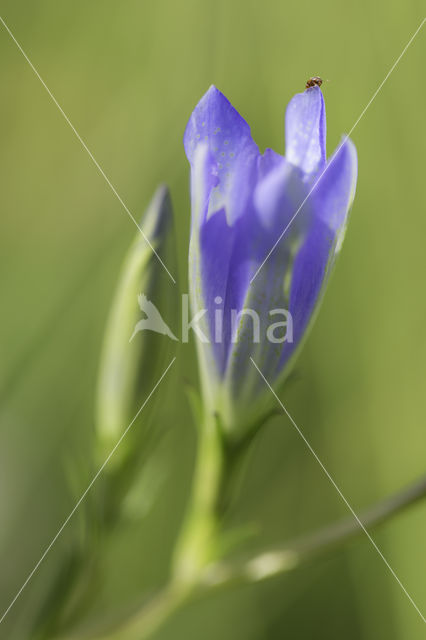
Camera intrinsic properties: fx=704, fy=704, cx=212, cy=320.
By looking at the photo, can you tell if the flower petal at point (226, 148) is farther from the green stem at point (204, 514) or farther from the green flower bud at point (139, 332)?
the green stem at point (204, 514)

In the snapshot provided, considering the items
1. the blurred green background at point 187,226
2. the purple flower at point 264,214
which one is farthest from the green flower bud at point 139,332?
the blurred green background at point 187,226

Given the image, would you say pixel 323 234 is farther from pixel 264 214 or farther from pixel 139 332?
pixel 139 332


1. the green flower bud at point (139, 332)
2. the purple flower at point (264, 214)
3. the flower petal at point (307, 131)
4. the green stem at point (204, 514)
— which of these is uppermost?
the flower petal at point (307, 131)

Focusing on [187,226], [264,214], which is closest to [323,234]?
[264,214]

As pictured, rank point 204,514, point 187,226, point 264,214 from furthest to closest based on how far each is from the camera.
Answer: point 187,226 → point 204,514 → point 264,214

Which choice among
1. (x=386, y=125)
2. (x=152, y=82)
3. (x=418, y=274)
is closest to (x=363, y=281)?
(x=418, y=274)

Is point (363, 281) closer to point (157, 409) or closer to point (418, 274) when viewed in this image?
point (418, 274)

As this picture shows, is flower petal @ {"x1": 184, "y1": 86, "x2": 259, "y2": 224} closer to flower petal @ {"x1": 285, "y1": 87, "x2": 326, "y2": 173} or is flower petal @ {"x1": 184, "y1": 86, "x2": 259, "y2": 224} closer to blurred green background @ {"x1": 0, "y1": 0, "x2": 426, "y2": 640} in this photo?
flower petal @ {"x1": 285, "y1": 87, "x2": 326, "y2": 173}
